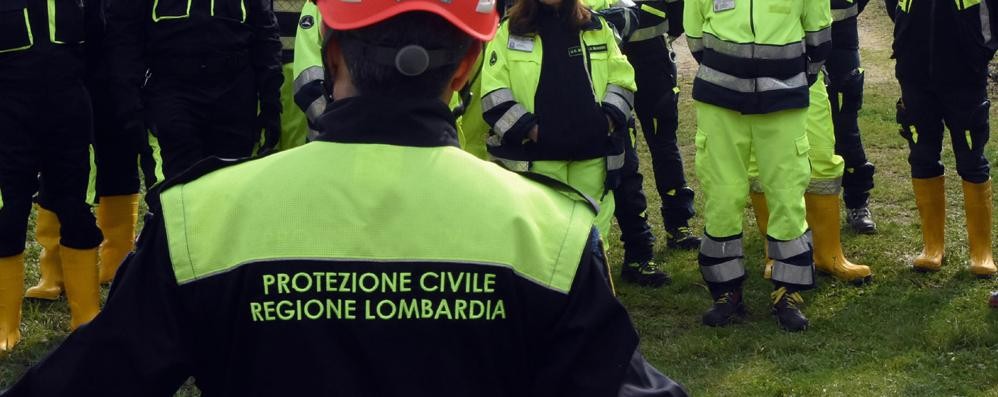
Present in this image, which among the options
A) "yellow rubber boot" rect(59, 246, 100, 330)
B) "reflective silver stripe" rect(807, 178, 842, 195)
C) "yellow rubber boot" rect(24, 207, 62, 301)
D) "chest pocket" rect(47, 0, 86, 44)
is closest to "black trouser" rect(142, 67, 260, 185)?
"chest pocket" rect(47, 0, 86, 44)

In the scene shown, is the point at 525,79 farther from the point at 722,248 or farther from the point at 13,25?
the point at 13,25

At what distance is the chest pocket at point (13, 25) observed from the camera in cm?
610

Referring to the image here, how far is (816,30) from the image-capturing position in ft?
21.3

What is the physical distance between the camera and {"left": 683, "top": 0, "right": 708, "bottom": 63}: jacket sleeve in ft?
21.7

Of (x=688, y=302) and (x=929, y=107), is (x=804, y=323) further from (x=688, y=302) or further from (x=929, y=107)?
(x=929, y=107)

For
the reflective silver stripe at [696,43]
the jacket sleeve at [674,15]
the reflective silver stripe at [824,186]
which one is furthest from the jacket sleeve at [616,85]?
the jacket sleeve at [674,15]

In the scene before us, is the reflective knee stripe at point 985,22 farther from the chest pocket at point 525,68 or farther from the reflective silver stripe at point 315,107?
the reflective silver stripe at point 315,107

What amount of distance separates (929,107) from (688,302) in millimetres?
1742

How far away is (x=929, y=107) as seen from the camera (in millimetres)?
7500

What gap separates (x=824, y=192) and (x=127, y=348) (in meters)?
5.80

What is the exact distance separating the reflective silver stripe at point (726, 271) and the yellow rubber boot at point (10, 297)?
11.1 ft

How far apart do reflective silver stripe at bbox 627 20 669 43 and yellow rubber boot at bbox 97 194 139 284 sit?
3005 mm

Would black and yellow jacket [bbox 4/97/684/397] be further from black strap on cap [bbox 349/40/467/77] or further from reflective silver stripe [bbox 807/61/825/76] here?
reflective silver stripe [bbox 807/61/825/76]

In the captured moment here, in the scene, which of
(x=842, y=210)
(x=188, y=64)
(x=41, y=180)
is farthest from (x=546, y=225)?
(x=842, y=210)
